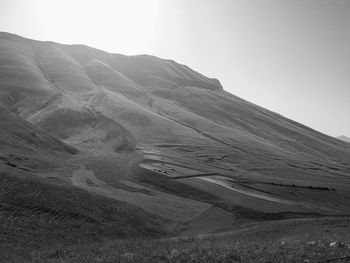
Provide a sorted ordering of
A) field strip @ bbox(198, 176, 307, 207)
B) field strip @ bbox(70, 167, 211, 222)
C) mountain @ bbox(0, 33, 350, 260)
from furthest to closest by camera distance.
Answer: field strip @ bbox(198, 176, 307, 207) → field strip @ bbox(70, 167, 211, 222) → mountain @ bbox(0, 33, 350, 260)

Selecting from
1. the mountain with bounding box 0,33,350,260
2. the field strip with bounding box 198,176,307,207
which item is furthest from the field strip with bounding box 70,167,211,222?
the field strip with bounding box 198,176,307,207

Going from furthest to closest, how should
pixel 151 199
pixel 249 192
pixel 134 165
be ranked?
pixel 134 165
pixel 249 192
pixel 151 199

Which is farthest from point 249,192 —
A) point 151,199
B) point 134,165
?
point 134,165

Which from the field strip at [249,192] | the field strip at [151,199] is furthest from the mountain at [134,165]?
the field strip at [249,192]

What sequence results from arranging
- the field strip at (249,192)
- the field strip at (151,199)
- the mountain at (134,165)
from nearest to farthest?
the mountain at (134,165) < the field strip at (151,199) < the field strip at (249,192)

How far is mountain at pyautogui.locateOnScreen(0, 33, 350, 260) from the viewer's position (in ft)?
126

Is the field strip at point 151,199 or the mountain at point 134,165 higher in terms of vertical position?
the mountain at point 134,165

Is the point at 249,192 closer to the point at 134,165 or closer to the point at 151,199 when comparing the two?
the point at 151,199

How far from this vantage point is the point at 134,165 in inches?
3265

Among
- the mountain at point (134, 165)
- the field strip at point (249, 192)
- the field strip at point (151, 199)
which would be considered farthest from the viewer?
the field strip at point (249, 192)

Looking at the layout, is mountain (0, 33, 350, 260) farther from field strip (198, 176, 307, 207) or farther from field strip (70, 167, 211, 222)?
field strip (198, 176, 307, 207)

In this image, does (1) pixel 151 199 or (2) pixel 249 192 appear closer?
(1) pixel 151 199

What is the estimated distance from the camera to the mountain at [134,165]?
3828 cm

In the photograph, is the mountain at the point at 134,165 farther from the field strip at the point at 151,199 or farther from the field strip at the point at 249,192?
the field strip at the point at 249,192
